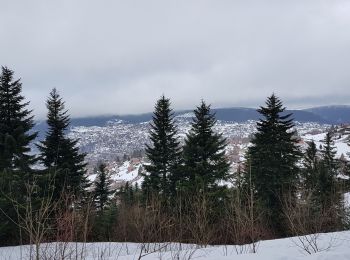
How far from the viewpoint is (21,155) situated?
26.4 m

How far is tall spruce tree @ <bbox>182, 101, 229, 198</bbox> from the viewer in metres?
28.4

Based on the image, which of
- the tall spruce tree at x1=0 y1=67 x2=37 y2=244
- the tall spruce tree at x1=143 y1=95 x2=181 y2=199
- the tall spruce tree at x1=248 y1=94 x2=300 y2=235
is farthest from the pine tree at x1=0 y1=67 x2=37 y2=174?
the tall spruce tree at x1=248 y1=94 x2=300 y2=235

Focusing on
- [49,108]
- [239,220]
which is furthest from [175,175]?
[239,220]

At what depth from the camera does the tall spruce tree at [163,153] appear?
32.1 meters

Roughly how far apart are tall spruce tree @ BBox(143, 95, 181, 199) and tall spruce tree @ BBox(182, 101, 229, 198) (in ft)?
7.59

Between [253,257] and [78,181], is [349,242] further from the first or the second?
[78,181]

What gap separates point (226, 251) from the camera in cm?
1146

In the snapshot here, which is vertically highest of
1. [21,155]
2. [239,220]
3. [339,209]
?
[21,155]

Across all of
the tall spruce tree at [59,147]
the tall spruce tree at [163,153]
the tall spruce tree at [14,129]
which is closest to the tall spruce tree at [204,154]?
the tall spruce tree at [163,153]

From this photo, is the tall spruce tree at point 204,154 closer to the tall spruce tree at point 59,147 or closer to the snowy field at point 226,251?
the tall spruce tree at point 59,147

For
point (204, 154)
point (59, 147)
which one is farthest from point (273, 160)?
point (59, 147)

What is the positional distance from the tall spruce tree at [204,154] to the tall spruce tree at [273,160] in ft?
8.08

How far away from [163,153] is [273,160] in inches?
365

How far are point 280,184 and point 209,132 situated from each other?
21.5 feet
